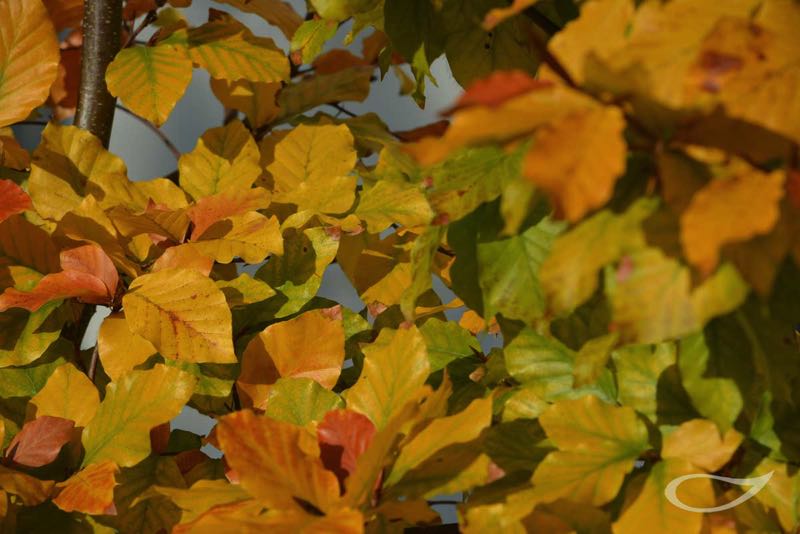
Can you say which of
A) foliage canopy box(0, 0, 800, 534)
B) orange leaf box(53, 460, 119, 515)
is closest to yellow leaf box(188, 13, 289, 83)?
foliage canopy box(0, 0, 800, 534)

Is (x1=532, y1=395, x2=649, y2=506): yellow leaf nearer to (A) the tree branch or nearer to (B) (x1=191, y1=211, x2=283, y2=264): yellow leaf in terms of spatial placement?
(B) (x1=191, y1=211, x2=283, y2=264): yellow leaf

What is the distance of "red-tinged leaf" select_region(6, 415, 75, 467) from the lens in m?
0.51

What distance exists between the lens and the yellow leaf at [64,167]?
0.65 m

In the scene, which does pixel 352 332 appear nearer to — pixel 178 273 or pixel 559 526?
pixel 178 273

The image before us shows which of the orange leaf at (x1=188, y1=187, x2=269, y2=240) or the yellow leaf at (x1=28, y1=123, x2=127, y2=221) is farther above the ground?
the yellow leaf at (x1=28, y1=123, x2=127, y2=221)

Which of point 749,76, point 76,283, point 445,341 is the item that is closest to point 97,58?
point 76,283

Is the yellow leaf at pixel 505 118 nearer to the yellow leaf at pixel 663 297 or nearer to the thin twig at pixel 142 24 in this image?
the yellow leaf at pixel 663 297

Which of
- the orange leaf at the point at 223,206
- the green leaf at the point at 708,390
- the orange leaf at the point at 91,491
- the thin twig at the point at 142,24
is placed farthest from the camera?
the thin twig at the point at 142,24

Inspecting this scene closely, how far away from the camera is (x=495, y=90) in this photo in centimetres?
27

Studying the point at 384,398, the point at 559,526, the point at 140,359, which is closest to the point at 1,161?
the point at 140,359

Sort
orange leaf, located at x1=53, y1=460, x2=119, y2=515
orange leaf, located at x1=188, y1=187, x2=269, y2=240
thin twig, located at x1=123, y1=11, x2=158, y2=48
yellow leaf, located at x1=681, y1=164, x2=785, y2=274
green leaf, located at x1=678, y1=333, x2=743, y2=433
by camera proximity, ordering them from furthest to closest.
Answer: thin twig, located at x1=123, y1=11, x2=158, y2=48 < orange leaf, located at x1=188, y1=187, x2=269, y2=240 < orange leaf, located at x1=53, y1=460, x2=119, y2=515 < green leaf, located at x1=678, y1=333, x2=743, y2=433 < yellow leaf, located at x1=681, y1=164, x2=785, y2=274

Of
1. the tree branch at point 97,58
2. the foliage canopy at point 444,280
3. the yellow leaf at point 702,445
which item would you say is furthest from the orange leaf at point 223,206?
the yellow leaf at point 702,445

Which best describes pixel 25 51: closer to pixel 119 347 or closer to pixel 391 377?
pixel 119 347

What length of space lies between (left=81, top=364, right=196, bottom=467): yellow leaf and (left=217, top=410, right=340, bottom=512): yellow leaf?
11cm
